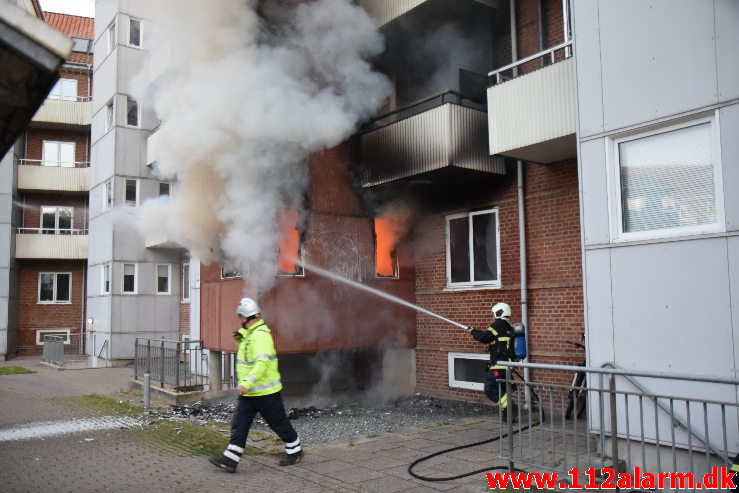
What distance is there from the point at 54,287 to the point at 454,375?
1985 cm

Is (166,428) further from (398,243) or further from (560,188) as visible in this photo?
(560,188)

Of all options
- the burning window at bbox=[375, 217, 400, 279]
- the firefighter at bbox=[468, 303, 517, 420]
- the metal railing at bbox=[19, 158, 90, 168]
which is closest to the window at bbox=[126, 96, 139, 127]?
the metal railing at bbox=[19, 158, 90, 168]

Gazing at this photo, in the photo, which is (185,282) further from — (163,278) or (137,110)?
(137,110)

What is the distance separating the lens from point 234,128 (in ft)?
30.9

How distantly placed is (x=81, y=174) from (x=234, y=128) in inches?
689

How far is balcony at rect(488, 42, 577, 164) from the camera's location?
302 inches

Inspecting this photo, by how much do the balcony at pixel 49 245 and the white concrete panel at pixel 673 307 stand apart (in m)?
22.7

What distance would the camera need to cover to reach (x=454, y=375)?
1059cm

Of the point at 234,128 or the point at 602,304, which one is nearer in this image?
the point at 602,304

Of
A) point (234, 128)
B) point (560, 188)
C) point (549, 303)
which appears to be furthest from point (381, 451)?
point (234, 128)

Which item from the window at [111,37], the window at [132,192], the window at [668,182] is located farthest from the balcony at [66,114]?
the window at [668,182]

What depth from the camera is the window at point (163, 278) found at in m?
20.2

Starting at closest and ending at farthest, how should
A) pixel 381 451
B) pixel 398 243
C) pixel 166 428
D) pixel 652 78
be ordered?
pixel 652 78 → pixel 381 451 → pixel 166 428 → pixel 398 243

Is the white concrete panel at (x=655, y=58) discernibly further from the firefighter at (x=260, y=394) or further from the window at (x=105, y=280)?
the window at (x=105, y=280)
